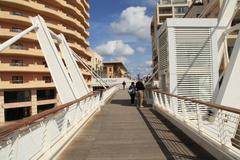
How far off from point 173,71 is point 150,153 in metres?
10.7

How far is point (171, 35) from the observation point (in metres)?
17.7

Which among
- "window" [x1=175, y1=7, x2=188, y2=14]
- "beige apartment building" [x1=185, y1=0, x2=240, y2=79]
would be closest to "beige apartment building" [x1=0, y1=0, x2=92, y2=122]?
"beige apartment building" [x1=185, y1=0, x2=240, y2=79]

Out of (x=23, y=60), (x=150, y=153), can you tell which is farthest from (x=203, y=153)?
(x=23, y=60)

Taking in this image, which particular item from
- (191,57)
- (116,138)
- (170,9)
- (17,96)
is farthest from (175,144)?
(170,9)

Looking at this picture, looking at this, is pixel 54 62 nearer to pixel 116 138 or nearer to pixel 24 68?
pixel 116 138

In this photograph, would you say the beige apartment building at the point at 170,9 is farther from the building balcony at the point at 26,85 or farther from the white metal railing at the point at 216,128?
the white metal railing at the point at 216,128

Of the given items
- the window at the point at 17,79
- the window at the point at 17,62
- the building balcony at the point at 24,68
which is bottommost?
the window at the point at 17,79

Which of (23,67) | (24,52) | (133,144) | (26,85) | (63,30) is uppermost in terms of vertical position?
(63,30)

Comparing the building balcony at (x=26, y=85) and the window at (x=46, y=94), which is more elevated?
the building balcony at (x=26, y=85)

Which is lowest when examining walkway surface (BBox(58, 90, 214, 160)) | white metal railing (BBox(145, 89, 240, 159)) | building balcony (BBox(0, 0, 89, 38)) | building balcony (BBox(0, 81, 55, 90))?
walkway surface (BBox(58, 90, 214, 160))

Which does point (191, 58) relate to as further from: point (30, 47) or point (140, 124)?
point (30, 47)

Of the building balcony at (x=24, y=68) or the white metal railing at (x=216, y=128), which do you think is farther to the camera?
the building balcony at (x=24, y=68)

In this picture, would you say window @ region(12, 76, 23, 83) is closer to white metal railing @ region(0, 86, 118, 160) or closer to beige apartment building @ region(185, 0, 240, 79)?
beige apartment building @ region(185, 0, 240, 79)

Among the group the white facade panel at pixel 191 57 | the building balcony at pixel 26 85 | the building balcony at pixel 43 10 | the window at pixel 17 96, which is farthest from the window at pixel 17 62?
the white facade panel at pixel 191 57
